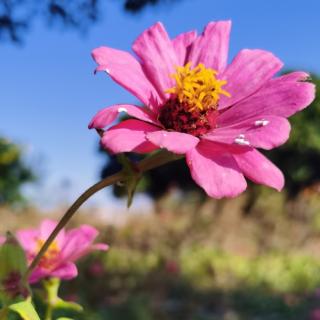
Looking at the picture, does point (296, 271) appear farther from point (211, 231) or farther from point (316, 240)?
point (316, 240)

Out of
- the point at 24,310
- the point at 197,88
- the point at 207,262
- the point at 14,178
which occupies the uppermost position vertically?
the point at 197,88

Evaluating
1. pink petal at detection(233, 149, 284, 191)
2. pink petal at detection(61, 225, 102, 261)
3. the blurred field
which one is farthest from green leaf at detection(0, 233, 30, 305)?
the blurred field

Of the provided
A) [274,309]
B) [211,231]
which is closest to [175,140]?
[274,309]

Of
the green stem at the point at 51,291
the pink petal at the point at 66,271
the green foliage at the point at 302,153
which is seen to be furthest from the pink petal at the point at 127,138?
the green foliage at the point at 302,153

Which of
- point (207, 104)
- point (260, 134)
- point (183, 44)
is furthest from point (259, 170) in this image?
point (183, 44)

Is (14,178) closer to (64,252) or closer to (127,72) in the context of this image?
(64,252)

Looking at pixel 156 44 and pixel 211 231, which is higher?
pixel 156 44

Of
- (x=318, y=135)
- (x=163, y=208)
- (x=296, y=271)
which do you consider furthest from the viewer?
(x=163, y=208)
